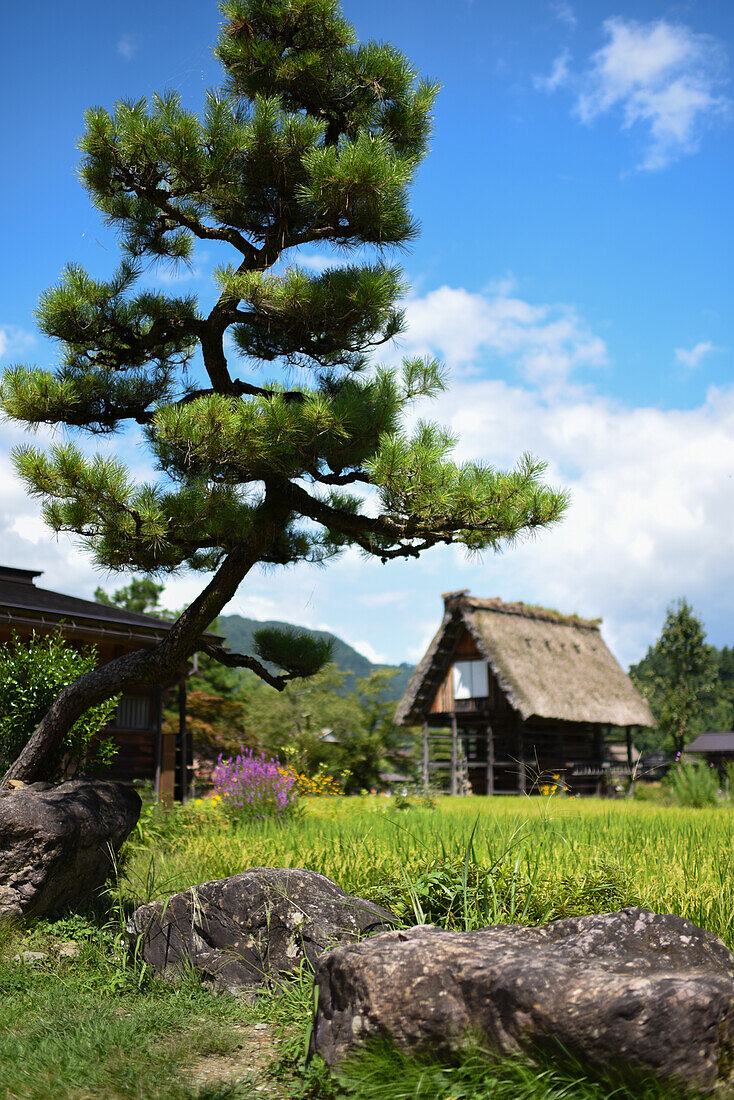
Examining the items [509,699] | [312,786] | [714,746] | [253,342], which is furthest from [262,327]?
[714,746]

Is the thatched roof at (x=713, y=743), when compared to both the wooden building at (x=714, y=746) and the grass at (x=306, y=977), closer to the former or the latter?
the wooden building at (x=714, y=746)

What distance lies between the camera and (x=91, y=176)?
6828 mm

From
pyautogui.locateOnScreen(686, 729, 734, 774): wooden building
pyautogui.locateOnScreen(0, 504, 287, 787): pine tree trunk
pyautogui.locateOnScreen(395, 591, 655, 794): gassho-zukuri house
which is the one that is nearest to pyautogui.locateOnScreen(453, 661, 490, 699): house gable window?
pyautogui.locateOnScreen(395, 591, 655, 794): gassho-zukuri house

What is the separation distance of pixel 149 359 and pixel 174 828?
15.8ft

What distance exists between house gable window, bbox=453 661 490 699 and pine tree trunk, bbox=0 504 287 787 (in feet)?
54.1

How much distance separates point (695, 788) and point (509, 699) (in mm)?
7572

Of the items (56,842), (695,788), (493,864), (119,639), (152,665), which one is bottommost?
(695,788)

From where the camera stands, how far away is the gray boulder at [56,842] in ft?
19.6

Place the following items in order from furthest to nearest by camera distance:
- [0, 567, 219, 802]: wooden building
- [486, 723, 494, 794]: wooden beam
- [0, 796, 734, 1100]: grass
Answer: [486, 723, 494, 794]: wooden beam → [0, 567, 219, 802]: wooden building → [0, 796, 734, 1100]: grass

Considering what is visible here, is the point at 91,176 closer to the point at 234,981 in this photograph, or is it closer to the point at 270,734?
the point at 234,981

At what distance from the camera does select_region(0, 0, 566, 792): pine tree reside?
19.5ft

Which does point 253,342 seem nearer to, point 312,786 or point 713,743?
point 312,786

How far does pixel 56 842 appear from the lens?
6090mm

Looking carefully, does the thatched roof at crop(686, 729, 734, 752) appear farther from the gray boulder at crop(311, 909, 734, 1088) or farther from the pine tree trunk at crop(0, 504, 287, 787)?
the gray boulder at crop(311, 909, 734, 1088)
